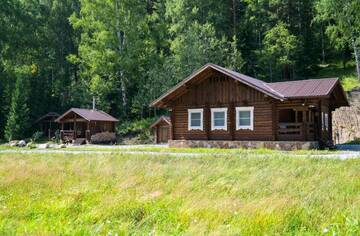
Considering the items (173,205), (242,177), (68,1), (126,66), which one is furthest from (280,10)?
(173,205)

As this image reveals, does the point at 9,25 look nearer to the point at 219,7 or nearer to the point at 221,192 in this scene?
the point at 219,7

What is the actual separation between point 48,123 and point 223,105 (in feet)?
103

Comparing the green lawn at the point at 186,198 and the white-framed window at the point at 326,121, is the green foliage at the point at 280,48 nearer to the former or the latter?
the white-framed window at the point at 326,121

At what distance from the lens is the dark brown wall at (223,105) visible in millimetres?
22766

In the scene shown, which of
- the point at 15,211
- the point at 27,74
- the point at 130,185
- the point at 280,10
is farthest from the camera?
the point at 280,10

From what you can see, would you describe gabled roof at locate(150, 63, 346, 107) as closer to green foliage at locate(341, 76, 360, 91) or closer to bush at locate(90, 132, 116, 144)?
bush at locate(90, 132, 116, 144)

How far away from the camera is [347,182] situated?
9.59 metres

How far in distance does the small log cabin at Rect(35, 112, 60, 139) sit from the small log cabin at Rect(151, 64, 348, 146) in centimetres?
2452

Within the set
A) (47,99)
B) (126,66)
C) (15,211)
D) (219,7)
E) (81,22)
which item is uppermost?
(219,7)

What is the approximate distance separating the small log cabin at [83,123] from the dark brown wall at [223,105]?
14502mm

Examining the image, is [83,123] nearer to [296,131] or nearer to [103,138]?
[103,138]

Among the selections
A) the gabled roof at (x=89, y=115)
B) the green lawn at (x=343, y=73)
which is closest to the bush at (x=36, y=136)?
the gabled roof at (x=89, y=115)

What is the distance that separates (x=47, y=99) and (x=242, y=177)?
44486mm

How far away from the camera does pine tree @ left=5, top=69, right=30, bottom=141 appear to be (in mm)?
41688
